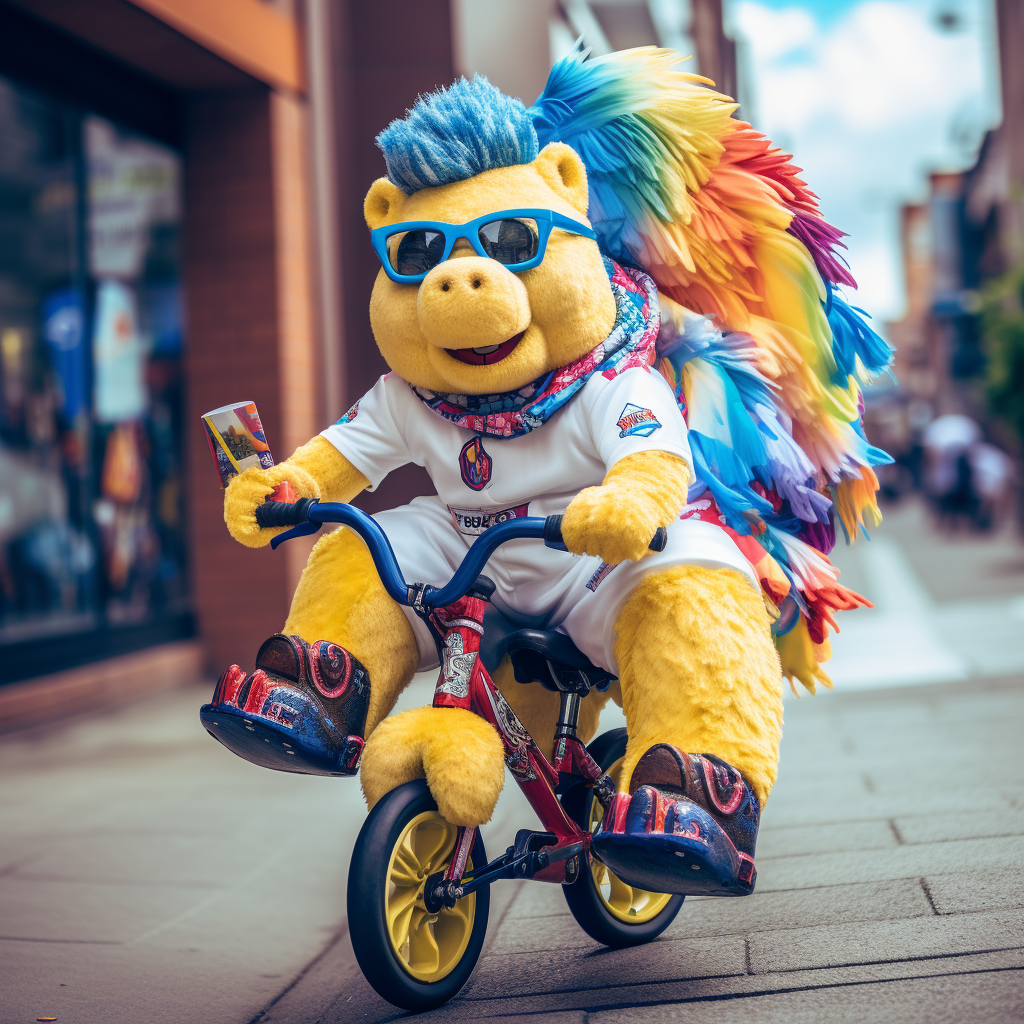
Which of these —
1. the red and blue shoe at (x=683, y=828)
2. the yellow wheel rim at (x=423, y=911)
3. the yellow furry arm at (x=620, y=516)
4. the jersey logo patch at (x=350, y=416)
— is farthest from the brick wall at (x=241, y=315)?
the red and blue shoe at (x=683, y=828)

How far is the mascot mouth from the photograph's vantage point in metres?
2.62

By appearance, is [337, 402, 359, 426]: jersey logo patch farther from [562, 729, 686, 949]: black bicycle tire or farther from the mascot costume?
[562, 729, 686, 949]: black bicycle tire

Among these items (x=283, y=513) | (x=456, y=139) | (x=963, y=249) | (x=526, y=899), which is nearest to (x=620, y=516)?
(x=283, y=513)

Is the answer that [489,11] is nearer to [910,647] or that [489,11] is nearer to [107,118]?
[107,118]

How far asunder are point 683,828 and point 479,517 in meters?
0.87

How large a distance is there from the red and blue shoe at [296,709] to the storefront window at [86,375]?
4485 mm

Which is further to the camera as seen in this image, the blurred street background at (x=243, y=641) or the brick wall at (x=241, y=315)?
the brick wall at (x=241, y=315)

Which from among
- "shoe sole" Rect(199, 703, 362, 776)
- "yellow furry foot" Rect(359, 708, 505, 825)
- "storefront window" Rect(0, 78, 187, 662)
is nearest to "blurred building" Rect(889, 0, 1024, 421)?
"yellow furry foot" Rect(359, 708, 505, 825)

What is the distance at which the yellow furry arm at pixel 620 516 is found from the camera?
2.30 m

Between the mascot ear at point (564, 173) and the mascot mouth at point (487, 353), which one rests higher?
the mascot ear at point (564, 173)

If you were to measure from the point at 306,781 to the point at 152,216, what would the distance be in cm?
421

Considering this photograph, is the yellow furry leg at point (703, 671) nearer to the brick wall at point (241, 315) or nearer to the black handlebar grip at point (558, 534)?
the black handlebar grip at point (558, 534)

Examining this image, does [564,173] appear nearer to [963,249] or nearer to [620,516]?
[620,516]

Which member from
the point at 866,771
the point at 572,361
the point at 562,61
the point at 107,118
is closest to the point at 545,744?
the point at 572,361
